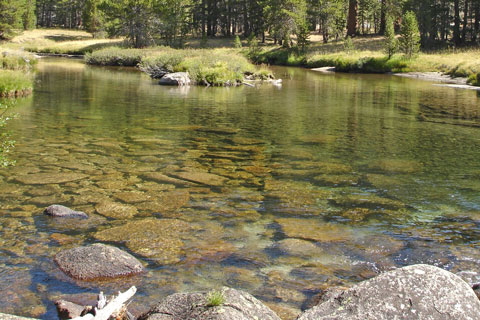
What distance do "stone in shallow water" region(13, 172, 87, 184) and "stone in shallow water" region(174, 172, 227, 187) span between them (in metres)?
2.15

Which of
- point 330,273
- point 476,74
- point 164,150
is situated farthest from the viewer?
point 476,74

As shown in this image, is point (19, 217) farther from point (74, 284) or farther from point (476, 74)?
point (476, 74)

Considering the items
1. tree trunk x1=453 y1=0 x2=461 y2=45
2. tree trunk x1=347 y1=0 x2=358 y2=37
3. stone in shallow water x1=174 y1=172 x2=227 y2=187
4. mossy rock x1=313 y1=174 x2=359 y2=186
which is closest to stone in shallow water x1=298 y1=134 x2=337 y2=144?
mossy rock x1=313 y1=174 x2=359 y2=186

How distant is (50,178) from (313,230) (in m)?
5.76

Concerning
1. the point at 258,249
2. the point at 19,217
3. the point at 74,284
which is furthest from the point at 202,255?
the point at 19,217

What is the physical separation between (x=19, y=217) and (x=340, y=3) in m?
69.9

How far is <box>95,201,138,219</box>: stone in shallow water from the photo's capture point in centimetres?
837

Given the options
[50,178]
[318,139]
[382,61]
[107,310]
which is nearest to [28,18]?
[382,61]

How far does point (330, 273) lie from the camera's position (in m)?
6.46

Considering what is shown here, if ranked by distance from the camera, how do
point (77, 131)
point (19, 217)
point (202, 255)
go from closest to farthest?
point (202, 255) < point (19, 217) < point (77, 131)

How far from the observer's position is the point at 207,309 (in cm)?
424

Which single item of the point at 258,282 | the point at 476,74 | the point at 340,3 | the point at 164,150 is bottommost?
the point at 258,282

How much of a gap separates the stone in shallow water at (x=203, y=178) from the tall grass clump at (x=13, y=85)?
48.5 ft

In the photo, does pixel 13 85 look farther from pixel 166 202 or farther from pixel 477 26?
pixel 477 26
